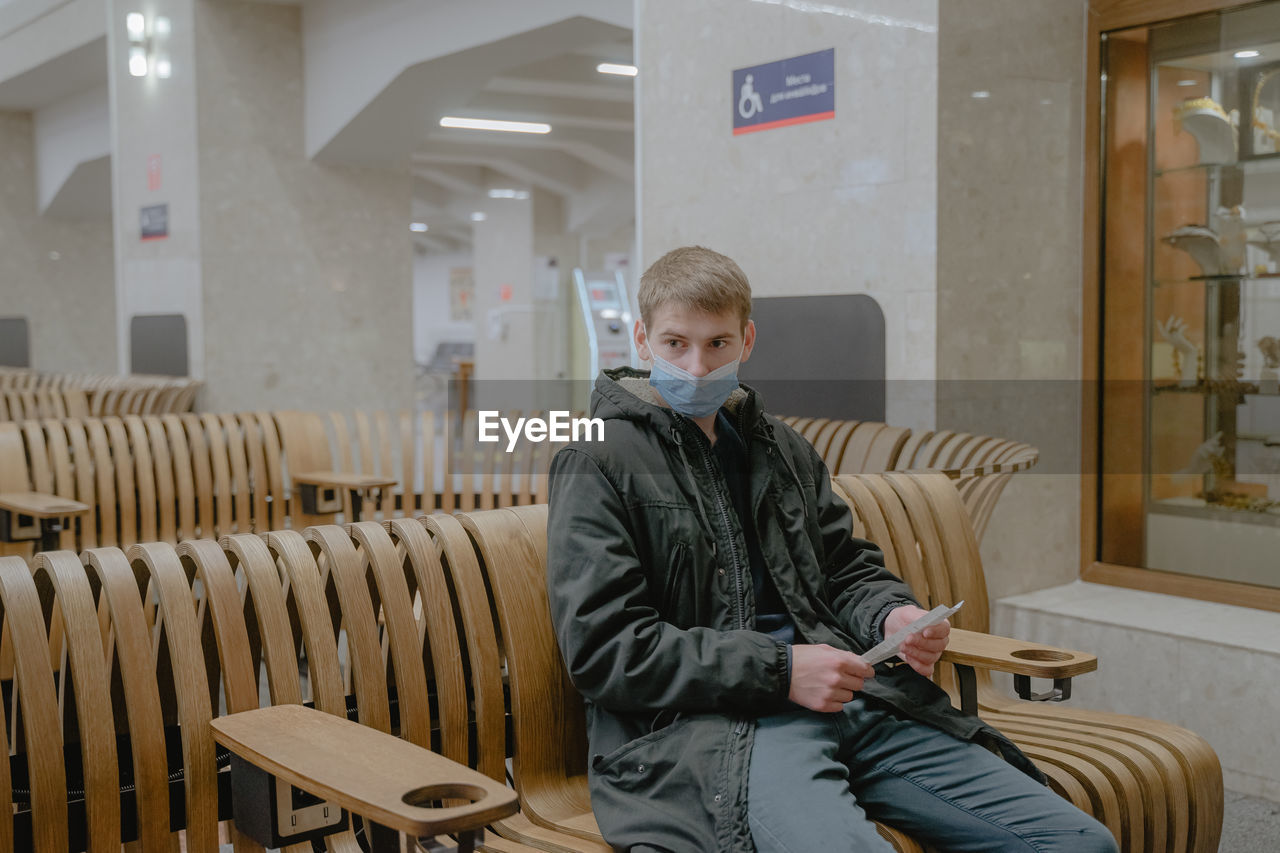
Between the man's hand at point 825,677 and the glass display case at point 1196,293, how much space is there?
309 centimetres

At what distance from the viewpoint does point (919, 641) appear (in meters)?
2.17

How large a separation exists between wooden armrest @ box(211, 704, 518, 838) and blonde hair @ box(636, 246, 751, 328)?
36.7 inches

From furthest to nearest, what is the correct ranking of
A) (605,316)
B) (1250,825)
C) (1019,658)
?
(605,316)
(1250,825)
(1019,658)

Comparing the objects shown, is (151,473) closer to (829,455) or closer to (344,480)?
(344,480)

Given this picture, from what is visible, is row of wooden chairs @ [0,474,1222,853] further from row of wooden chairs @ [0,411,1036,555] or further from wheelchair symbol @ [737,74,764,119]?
wheelchair symbol @ [737,74,764,119]

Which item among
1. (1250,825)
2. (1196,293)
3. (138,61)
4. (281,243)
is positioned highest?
(138,61)

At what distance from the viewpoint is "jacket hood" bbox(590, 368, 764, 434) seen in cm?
222

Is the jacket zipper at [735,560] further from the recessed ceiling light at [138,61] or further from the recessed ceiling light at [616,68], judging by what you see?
the recessed ceiling light at [138,61]

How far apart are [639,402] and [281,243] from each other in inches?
361

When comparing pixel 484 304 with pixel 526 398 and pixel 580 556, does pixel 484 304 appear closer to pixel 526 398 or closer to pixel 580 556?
pixel 526 398

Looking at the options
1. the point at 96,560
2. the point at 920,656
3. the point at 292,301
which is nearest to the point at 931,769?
the point at 920,656

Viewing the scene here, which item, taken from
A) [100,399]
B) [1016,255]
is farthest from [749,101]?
[100,399]

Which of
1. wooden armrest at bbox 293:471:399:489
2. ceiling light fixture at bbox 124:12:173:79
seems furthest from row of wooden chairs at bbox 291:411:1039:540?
ceiling light fixture at bbox 124:12:173:79

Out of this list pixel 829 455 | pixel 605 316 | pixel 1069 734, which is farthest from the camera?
pixel 605 316
